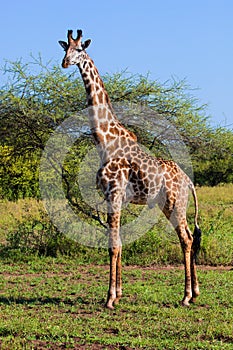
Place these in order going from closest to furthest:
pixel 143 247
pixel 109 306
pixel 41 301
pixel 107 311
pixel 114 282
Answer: pixel 107 311 < pixel 109 306 < pixel 114 282 < pixel 41 301 < pixel 143 247

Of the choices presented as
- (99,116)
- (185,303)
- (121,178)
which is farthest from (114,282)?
(99,116)

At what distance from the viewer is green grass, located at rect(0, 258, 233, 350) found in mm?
5723

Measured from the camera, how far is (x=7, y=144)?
40.1 ft

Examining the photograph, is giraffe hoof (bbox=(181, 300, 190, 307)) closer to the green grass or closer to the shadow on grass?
the green grass

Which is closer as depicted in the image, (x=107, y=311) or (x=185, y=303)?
(x=107, y=311)

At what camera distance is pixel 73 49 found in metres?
7.39

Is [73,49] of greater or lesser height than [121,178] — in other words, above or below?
above

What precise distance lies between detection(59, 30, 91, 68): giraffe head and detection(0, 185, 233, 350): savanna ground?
3.02m

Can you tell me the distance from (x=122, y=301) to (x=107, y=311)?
0.55 metres

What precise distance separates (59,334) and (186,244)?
2.34 meters

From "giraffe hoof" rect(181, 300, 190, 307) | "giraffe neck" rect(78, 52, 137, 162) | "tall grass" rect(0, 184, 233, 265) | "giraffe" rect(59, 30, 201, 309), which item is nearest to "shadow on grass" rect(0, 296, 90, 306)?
"giraffe" rect(59, 30, 201, 309)

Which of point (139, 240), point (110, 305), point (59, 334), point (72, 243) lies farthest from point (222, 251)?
point (59, 334)

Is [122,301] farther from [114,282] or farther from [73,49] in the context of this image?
[73,49]

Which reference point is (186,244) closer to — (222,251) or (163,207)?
(163,207)
